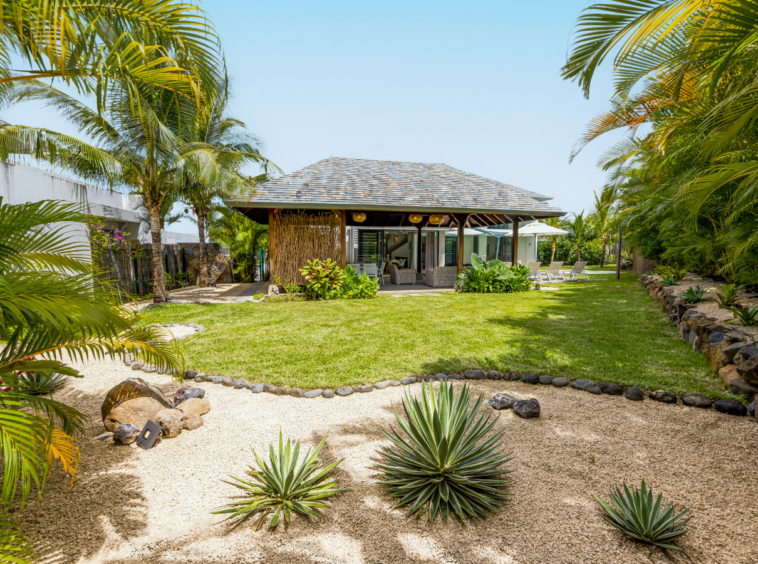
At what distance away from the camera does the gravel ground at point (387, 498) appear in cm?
200

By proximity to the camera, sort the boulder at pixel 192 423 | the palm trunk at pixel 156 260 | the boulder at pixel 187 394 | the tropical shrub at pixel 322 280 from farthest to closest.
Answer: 1. the tropical shrub at pixel 322 280
2. the palm trunk at pixel 156 260
3. the boulder at pixel 187 394
4. the boulder at pixel 192 423

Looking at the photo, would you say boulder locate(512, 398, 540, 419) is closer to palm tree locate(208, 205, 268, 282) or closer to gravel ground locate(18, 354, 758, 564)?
gravel ground locate(18, 354, 758, 564)

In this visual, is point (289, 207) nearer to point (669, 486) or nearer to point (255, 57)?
point (255, 57)

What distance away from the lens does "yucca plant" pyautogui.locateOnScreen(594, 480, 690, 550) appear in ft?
6.57

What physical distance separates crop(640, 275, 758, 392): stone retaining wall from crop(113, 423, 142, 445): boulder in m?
5.60

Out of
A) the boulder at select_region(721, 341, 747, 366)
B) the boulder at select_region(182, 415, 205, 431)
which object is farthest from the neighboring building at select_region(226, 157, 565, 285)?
the boulder at select_region(721, 341, 747, 366)

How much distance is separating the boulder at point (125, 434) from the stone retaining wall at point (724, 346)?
5603 millimetres

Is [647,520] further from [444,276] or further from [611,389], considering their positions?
[444,276]

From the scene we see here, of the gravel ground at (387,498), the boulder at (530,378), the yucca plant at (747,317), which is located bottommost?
the gravel ground at (387,498)

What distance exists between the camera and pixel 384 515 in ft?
7.56

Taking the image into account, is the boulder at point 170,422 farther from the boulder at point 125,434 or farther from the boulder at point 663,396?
the boulder at point 663,396

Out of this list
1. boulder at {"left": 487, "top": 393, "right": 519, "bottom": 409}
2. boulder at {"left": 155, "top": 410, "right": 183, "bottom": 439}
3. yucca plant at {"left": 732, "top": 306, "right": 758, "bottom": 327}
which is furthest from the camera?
yucca plant at {"left": 732, "top": 306, "right": 758, "bottom": 327}

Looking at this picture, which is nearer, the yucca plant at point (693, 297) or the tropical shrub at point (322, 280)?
the yucca plant at point (693, 297)

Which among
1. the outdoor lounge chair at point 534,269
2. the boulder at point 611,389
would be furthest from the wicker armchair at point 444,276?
the boulder at point 611,389
